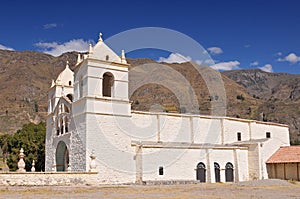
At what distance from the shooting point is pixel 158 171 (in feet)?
99.4

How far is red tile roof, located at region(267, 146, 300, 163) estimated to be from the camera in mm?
35250

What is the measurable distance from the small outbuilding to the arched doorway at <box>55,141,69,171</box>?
1979cm

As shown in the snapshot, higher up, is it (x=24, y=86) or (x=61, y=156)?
(x=24, y=86)

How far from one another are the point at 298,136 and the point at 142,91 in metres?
55.9

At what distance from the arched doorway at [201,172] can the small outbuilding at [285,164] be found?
24.9ft

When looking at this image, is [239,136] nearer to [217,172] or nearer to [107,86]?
[217,172]

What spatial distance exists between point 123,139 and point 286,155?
1711cm

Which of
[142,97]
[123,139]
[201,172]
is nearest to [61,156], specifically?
[123,139]

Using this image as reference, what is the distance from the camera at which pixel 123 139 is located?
A: 29812 mm

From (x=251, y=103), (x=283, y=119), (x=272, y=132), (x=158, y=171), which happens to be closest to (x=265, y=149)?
(x=272, y=132)

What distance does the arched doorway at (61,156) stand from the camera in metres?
34.7

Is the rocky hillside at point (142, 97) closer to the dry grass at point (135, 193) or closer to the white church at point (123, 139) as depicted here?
the white church at point (123, 139)

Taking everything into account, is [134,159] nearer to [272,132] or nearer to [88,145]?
[88,145]

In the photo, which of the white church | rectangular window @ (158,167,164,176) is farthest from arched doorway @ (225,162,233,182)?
rectangular window @ (158,167,164,176)
